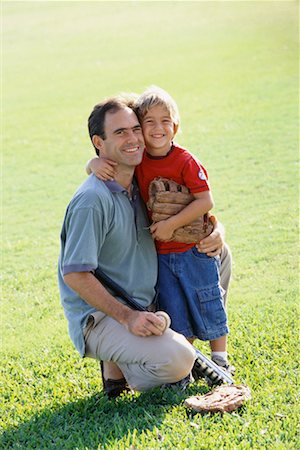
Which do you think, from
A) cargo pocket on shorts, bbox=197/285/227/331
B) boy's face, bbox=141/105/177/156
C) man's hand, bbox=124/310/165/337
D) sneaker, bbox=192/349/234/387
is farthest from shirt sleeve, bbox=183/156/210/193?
sneaker, bbox=192/349/234/387

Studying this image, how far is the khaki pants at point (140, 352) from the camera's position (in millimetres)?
4633

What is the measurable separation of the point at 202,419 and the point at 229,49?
55.6 feet

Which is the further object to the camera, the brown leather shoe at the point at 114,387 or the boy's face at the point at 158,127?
the brown leather shoe at the point at 114,387

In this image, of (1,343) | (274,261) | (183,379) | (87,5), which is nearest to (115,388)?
(183,379)

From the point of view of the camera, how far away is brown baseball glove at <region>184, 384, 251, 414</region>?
441 cm

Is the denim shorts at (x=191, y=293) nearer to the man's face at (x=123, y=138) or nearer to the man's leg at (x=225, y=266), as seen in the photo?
the man's leg at (x=225, y=266)

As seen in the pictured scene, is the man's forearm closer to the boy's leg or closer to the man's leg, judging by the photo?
the boy's leg

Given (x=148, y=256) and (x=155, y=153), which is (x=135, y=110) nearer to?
(x=155, y=153)

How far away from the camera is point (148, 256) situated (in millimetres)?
4980

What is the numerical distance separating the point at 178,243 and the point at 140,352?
2.35 ft

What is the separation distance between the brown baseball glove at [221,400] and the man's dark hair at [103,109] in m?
1.52

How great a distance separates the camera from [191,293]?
5047 mm

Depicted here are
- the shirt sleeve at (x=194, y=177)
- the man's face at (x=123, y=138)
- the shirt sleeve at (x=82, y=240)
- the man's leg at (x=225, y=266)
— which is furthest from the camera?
the man's leg at (x=225, y=266)

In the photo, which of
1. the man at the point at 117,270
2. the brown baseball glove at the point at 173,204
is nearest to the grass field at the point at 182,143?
the man at the point at 117,270
